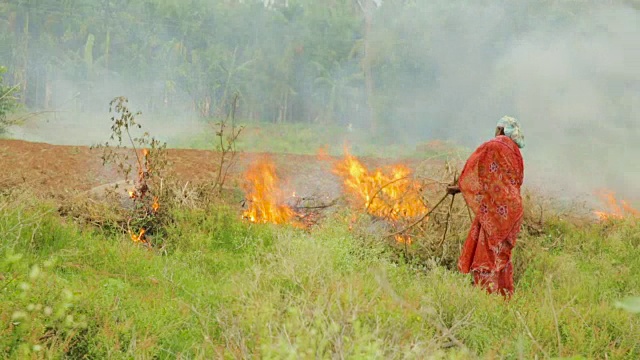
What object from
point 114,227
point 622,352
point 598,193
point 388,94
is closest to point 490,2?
point 388,94

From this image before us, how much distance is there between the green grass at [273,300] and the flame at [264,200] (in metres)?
1.05

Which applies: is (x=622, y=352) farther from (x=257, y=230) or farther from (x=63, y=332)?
(x=257, y=230)

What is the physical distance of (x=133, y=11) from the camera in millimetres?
44594

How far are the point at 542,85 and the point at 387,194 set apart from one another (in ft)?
54.2

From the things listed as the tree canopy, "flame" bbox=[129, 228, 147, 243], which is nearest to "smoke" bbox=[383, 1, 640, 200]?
the tree canopy

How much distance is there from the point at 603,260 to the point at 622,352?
4173 millimetres

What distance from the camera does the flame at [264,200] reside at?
29.9 ft

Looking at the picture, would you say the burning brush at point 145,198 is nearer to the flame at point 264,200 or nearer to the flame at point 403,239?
the flame at point 264,200

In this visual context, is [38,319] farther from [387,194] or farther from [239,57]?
[239,57]

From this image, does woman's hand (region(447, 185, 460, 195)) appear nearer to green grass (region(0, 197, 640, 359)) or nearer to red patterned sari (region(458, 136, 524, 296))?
red patterned sari (region(458, 136, 524, 296))

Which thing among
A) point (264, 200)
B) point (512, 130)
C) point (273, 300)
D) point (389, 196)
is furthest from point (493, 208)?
point (264, 200)

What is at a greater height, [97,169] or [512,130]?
[512,130]

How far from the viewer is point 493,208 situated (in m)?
6.11

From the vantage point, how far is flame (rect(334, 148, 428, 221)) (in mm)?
7926
